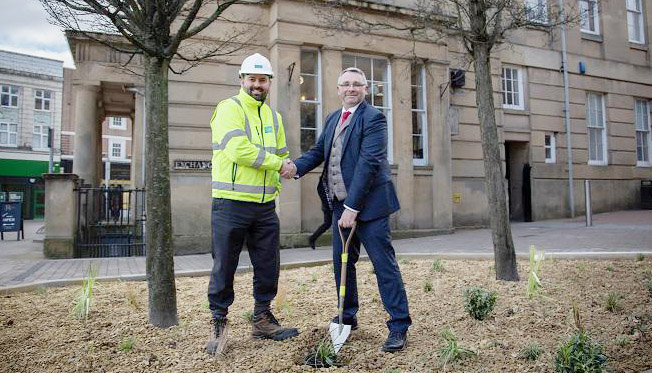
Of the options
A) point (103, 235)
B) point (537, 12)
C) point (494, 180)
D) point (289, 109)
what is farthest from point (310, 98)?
point (494, 180)

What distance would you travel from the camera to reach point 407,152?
1216cm

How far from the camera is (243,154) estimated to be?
3504mm

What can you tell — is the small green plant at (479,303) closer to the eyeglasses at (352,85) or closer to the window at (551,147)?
the eyeglasses at (352,85)

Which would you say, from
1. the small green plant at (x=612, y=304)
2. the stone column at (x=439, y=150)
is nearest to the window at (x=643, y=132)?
the stone column at (x=439, y=150)

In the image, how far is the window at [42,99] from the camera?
36.0m

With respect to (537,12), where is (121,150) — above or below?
above

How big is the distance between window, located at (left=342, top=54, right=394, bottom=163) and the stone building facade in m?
0.04

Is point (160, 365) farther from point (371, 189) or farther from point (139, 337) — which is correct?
point (371, 189)

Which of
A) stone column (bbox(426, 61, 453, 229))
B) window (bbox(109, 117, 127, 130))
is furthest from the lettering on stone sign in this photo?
window (bbox(109, 117, 127, 130))

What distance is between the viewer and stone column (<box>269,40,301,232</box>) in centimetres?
1080

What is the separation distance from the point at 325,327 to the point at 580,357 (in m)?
1.90

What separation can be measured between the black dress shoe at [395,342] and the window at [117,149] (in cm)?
4111

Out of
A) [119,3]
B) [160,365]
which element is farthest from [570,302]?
[119,3]

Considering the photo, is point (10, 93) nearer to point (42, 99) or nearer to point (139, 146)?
point (42, 99)
